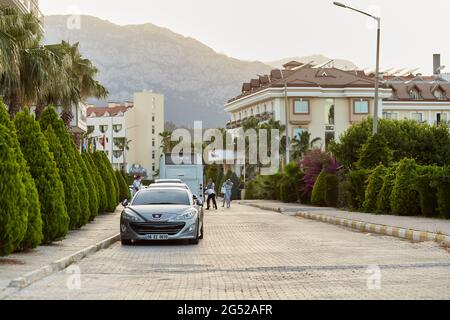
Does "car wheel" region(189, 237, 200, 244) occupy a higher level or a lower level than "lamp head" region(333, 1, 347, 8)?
lower

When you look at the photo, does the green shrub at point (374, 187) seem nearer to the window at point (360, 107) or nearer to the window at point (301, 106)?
the window at point (301, 106)

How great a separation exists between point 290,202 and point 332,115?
49.7m

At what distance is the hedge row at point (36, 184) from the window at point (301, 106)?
74709mm

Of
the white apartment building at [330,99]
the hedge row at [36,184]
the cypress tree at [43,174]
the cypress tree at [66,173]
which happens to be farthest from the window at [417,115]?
the cypress tree at [43,174]

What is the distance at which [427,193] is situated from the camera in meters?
30.0

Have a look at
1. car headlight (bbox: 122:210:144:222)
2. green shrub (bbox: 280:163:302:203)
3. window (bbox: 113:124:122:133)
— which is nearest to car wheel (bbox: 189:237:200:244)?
car headlight (bbox: 122:210:144:222)

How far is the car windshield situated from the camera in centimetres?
2220

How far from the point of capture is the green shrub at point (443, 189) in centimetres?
2811

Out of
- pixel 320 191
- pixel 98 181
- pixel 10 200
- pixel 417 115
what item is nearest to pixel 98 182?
pixel 98 181

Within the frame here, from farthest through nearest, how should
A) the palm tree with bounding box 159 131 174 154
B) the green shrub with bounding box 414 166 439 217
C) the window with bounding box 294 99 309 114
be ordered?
the palm tree with bounding box 159 131 174 154 < the window with bounding box 294 99 309 114 < the green shrub with bounding box 414 166 439 217

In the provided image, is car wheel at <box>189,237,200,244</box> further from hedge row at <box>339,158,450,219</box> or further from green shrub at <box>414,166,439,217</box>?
green shrub at <box>414,166,439,217</box>

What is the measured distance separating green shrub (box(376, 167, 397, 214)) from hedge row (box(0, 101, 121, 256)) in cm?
1186

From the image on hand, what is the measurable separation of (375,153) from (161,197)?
18667 millimetres

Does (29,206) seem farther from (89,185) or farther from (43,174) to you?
(89,185)
